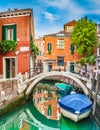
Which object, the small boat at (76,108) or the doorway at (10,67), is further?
the doorway at (10,67)

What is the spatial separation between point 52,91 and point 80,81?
5.14 m

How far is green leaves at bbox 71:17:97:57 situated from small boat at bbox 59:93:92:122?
9.82 metres

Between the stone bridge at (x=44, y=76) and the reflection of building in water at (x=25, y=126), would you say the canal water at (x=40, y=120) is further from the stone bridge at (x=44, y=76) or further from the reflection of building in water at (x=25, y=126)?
the stone bridge at (x=44, y=76)

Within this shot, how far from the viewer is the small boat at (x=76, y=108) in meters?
7.79

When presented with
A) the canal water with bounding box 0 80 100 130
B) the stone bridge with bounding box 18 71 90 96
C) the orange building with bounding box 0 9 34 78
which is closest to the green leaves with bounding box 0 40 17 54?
the orange building with bounding box 0 9 34 78

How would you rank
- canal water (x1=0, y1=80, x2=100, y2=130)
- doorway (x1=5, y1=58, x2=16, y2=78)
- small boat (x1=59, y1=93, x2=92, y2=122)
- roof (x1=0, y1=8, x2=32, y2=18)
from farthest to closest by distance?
doorway (x1=5, y1=58, x2=16, y2=78), roof (x1=0, y1=8, x2=32, y2=18), canal water (x1=0, y1=80, x2=100, y2=130), small boat (x1=59, y1=93, x2=92, y2=122)

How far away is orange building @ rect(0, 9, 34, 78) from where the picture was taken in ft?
36.8

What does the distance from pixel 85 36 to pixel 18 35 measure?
7.68 m

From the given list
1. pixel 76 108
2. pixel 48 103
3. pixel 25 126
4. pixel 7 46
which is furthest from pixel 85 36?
pixel 25 126

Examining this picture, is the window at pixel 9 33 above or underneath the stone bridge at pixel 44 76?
above

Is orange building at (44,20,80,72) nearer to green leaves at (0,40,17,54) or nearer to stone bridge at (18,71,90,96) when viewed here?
green leaves at (0,40,17,54)

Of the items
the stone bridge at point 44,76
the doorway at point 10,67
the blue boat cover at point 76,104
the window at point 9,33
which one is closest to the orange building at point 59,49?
the doorway at point 10,67

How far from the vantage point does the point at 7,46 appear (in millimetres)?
11188

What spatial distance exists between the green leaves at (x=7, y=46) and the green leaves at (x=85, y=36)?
7.46m
